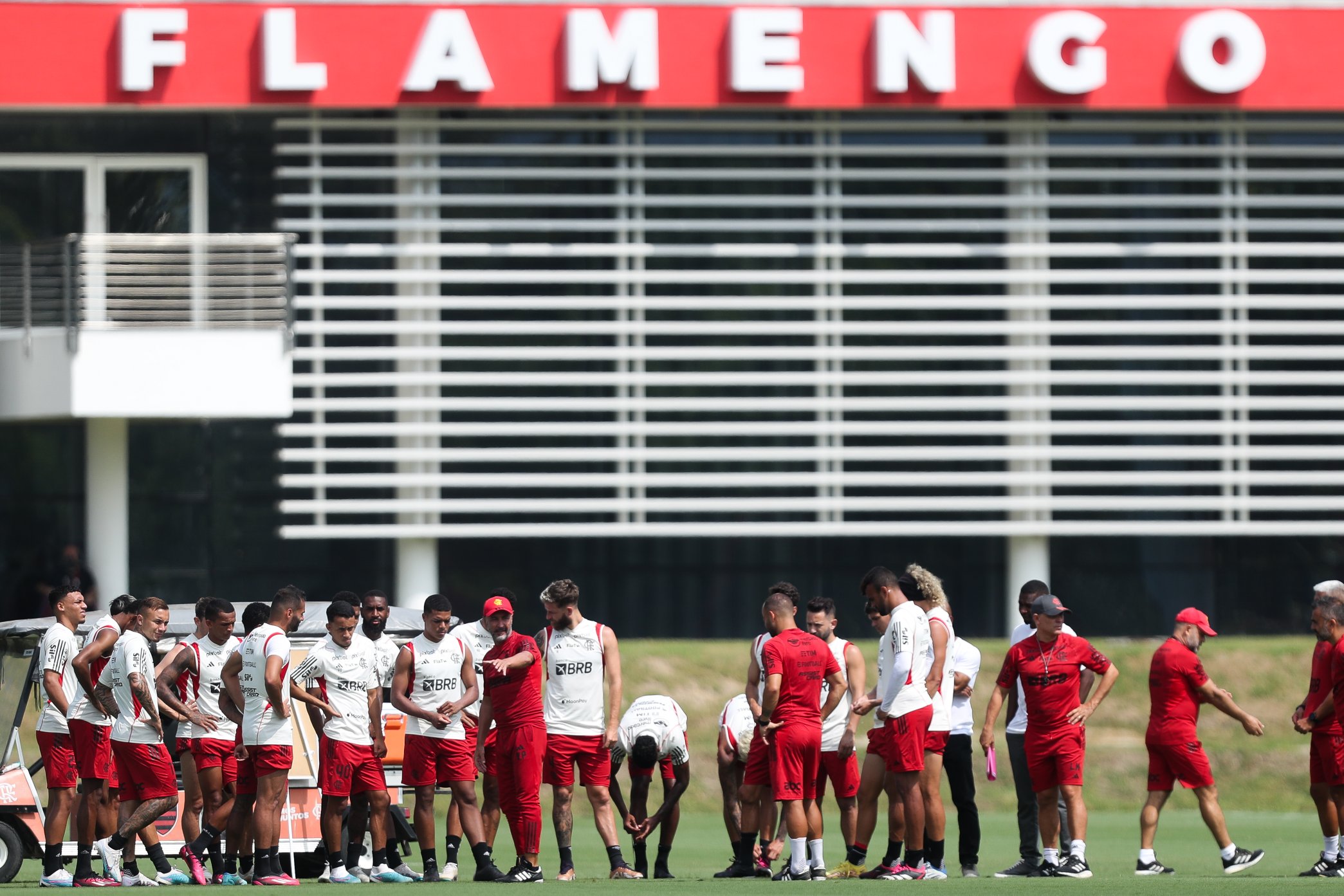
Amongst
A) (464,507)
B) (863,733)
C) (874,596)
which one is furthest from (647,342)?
(874,596)

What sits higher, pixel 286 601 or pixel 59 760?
pixel 286 601

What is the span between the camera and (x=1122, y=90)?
21.5 meters

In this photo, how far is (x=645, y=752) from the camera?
13172mm

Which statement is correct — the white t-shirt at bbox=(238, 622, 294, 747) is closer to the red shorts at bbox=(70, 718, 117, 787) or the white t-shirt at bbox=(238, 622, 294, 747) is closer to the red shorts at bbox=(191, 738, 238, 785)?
the red shorts at bbox=(191, 738, 238, 785)

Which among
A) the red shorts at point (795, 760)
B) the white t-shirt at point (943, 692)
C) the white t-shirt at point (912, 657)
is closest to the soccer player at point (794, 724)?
the red shorts at point (795, 760)

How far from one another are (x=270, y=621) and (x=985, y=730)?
15.5 feet

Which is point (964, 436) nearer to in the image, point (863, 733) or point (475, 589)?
point (863, 733)

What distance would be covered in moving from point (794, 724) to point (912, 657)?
0.86 m

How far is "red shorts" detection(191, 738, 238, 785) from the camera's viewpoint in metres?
12.8

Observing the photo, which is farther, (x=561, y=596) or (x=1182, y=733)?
(x=1182, y=733)

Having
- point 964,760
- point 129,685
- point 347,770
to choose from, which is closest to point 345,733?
point 347,770

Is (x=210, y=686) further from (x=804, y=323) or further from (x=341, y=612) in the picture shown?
(x=804, y=323)

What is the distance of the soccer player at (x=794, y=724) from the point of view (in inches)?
481

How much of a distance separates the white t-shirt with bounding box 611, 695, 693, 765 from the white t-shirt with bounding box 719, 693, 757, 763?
5.0 inches
